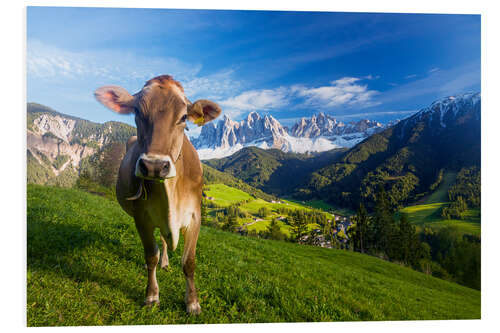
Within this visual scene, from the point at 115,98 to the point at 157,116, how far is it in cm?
67

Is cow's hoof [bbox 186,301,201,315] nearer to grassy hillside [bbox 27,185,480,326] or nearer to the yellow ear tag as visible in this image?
grassy hillside [bbox 27,185,480,326]

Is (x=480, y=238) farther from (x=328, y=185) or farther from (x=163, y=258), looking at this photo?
(x=328, y=185)

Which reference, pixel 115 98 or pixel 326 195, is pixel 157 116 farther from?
pixel 326 195

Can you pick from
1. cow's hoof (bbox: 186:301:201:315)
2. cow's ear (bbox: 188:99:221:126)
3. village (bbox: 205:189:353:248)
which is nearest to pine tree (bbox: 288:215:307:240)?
village (bbox: 205:189:353:248)

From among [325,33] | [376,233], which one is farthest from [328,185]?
[325,33]

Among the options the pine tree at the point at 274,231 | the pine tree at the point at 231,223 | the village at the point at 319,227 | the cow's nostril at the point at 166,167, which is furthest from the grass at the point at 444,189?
the pine tree at the point at 231,223

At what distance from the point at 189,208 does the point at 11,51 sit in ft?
13.3

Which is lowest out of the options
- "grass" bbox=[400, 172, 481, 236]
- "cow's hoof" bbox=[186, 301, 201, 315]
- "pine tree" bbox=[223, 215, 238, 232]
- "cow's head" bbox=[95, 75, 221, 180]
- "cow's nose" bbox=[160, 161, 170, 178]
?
"pine tree" bbox=[223, 215, 238, 232]

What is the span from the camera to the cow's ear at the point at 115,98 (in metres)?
2.10

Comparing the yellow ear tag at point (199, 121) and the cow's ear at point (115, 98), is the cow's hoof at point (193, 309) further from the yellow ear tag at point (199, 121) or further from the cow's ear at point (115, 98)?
the cow's ear at point (115, 98)

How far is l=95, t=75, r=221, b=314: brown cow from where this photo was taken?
177 centimetres

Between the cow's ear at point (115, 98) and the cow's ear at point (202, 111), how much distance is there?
54cm
